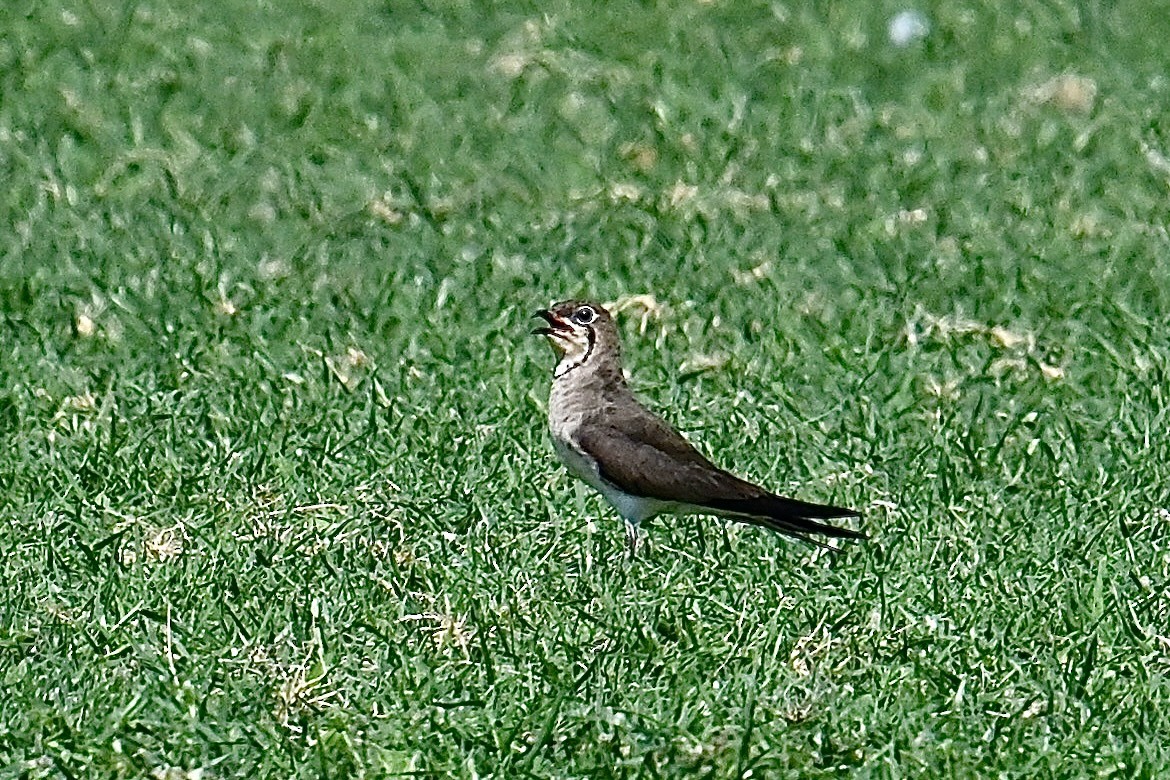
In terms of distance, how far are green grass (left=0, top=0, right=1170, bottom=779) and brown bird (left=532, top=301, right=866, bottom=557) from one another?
0.19 meters

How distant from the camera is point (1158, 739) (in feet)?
18.4

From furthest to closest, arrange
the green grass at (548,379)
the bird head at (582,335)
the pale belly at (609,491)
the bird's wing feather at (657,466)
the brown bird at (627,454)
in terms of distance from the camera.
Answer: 1. the bird head at (582,335)
2. the pale belly at (609,491)
3. the bird's wing feather at (657,466)
4. the brown bird at (627,454)
5. the green grass at (548,379)


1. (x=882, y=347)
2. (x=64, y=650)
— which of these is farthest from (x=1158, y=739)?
(x=882, y=347)

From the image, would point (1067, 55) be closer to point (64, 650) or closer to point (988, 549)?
point (988, 549)

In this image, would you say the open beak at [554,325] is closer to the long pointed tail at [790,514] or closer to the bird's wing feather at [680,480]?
the bird's wing feather at [680,480]

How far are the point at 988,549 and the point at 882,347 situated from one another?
7.23ft

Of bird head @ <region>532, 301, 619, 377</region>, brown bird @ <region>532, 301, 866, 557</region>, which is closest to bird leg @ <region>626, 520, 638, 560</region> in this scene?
Result: brown bird @ <region>532, 301, 866, 557</region>

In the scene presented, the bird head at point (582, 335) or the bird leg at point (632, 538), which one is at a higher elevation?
the bird head at point (582, 335)

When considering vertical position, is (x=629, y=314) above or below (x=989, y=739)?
below

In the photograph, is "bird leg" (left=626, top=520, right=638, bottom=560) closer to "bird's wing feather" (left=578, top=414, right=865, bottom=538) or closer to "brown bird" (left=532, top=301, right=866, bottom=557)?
"brown bird" (left=532, top=301, right=866, bottom=557)

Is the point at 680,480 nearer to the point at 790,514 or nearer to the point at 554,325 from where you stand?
the point at 790,514

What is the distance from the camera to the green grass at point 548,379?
5.80m

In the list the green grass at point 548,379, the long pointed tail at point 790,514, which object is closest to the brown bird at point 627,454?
the long pointed tail at point 790,514

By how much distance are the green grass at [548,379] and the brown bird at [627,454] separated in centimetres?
19
